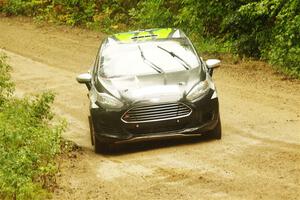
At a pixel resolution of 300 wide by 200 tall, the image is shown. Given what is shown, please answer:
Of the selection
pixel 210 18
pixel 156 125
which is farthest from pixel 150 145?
pixel 210 18

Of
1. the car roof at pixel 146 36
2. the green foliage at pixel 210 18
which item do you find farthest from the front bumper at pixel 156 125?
the green foliage at pixel 210 18

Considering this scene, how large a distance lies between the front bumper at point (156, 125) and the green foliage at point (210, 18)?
627cm

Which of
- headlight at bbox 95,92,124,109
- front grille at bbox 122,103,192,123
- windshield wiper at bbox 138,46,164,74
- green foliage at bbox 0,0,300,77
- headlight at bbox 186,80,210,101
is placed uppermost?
windshield wiper at bbox 138,46,164,74

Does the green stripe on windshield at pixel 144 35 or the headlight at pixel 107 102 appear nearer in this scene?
the headlight at pixel 107 102

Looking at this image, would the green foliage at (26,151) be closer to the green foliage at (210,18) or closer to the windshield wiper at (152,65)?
the windshield wiper at (152,65)

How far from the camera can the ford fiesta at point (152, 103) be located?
10078mm

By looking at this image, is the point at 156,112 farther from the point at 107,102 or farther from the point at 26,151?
the point at 26,151

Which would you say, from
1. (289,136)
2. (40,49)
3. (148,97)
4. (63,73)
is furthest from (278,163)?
(40,49)

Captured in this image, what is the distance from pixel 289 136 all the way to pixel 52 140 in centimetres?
404

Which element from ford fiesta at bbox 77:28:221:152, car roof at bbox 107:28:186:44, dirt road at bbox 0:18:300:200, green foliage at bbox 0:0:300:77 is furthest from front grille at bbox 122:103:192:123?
green foliage at bbox 0:0:300:77

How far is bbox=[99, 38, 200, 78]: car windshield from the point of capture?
10.9 meters

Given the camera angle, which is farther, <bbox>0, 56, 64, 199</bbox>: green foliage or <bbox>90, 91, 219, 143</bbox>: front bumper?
<bbox>90, 91, 219, 143</bbox>: front bumper

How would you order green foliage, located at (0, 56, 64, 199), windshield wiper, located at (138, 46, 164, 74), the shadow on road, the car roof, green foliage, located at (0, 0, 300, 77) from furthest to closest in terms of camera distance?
green foliage, located at (0, 0, 300, 77) → the car roof → windshield wiper, located at (138, 46, 164, 74) → the shadow on road → green foliage, located at (0, 56, 64, 199)

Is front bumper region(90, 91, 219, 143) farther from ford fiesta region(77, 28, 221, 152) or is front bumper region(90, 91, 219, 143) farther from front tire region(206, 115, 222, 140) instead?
front tire region(206, 115, 222, 140)
